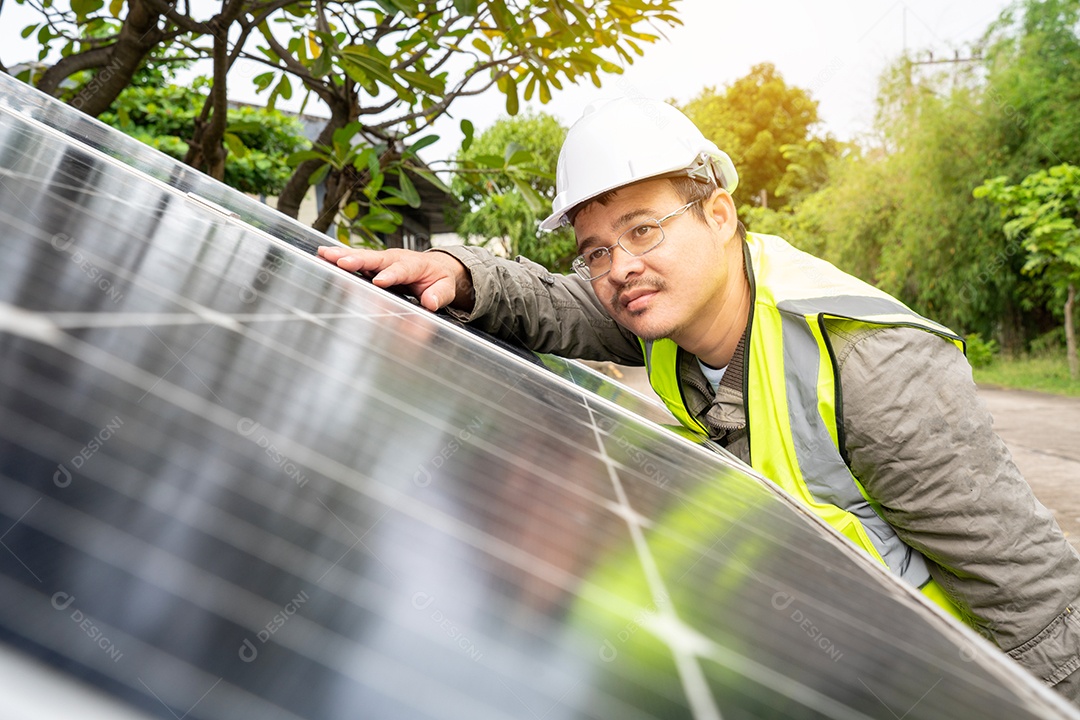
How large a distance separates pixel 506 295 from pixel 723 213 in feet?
2.43

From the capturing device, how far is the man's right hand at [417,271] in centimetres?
204

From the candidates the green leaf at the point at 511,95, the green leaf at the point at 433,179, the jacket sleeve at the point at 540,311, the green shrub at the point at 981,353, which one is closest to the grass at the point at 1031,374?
the green shrub at the point at 981,353

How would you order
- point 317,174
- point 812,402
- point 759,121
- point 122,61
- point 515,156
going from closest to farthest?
point 812,402 < point 122,61 < point 317,174 < point 515,156 < point 759,121

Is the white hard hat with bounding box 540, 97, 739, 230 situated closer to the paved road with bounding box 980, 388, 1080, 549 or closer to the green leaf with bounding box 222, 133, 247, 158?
the green leaf with bounding box 222, 133, 247, 158

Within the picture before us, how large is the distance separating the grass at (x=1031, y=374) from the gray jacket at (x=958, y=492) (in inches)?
524

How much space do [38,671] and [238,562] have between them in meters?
0.14

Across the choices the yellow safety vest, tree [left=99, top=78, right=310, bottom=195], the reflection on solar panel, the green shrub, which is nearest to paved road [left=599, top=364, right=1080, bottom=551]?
the yellow safety vest

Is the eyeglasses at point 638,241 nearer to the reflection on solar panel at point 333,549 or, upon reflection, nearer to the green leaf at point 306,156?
the reflection on solar panel at point 333,549

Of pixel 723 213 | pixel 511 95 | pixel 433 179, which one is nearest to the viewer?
pixel 723 213

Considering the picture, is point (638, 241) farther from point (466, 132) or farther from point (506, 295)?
point (466, 132)

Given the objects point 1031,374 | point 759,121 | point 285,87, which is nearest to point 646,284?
point 285,87

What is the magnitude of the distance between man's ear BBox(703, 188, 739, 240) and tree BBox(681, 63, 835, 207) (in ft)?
139

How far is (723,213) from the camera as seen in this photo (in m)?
2.52

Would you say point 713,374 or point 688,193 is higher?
point 688,193
